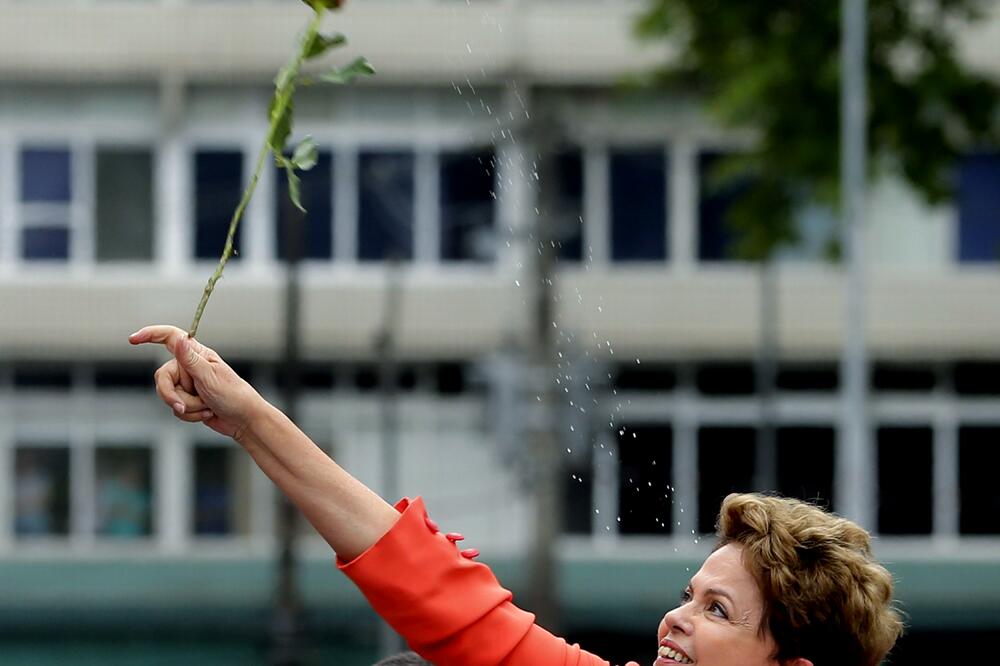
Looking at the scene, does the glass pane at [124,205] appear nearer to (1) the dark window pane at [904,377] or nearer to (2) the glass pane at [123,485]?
(2) the glass pane at [123,485]

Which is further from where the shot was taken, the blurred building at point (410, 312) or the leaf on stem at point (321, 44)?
the blurred building at point (410, 312)

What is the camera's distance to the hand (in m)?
2.48

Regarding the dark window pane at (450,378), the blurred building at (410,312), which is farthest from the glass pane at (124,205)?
the dark window pane at (450,378)

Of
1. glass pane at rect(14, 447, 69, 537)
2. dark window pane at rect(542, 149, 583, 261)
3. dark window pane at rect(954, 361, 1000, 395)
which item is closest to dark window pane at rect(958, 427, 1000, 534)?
dark window pane at rect(954, 361, 1000, 395)

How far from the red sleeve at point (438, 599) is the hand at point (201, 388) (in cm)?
21

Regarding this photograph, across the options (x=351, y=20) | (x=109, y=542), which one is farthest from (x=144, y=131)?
(x=109, y=542)

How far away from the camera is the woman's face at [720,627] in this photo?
2.66 meters

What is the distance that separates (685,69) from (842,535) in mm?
17221

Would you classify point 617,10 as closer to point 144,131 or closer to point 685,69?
point 144,131

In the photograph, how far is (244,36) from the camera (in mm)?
28516

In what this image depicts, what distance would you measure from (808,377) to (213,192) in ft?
27.1

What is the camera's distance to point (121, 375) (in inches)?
1145

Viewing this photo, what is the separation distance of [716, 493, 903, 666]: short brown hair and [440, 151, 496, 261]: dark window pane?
2646 centimetres

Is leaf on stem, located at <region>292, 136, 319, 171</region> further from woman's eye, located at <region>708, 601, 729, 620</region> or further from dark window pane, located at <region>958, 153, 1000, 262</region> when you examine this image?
dark window pane, located at <region>958, 153, 1000, 262</region>
